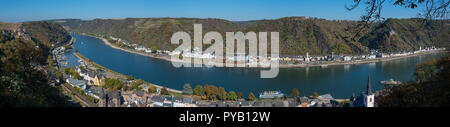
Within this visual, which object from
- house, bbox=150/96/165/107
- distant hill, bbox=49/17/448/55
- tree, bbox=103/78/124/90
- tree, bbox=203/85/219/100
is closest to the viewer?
house, bbox=150/96/165/107

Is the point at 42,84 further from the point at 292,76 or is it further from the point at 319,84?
the point at 292,76

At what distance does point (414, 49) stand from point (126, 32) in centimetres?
3237

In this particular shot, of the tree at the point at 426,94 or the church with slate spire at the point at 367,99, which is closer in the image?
the tree at the point at 426,94

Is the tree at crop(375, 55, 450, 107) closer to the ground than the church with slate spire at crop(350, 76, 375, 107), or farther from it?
farther from it

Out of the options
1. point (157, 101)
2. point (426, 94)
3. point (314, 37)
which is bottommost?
point (157, 101)

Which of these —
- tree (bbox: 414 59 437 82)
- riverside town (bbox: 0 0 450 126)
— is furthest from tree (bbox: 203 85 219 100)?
tree (bbox: 414 59 437 82)

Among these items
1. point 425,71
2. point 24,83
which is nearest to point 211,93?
point 425,71

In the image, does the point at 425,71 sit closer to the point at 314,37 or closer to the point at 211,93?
the point at 211,93

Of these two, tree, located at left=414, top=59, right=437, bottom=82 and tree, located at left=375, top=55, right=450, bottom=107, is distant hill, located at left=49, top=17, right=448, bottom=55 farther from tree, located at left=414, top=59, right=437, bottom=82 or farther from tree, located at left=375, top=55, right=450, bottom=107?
tree, located at left=375, top=55, right=450, bottom=107

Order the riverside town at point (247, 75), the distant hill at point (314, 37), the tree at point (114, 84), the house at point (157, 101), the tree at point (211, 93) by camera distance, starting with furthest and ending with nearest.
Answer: the distant hill at point (314, 37), the tree at point (114, 84), the tree at point (211, 93), the house at point (157, 101), the riverside town at point (247, 75)

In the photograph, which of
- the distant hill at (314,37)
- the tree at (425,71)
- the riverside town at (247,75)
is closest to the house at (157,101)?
the riverside town at (247,75)

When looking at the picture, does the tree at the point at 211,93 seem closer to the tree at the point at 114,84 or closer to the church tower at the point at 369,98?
the tree at the point at 114,84

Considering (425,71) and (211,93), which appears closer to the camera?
(425,71)
